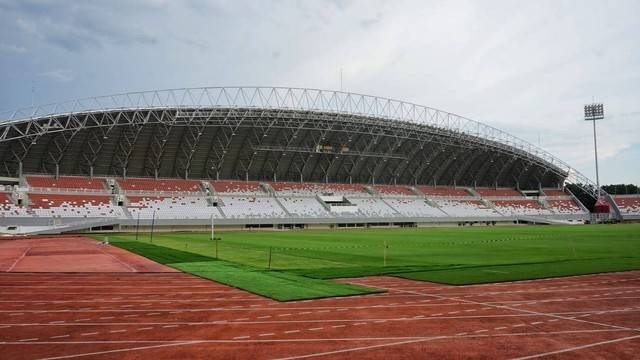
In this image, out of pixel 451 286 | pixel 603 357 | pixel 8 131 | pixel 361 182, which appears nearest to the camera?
pixel 603 357

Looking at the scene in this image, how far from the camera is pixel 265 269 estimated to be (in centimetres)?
2408

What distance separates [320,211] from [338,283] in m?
67.3

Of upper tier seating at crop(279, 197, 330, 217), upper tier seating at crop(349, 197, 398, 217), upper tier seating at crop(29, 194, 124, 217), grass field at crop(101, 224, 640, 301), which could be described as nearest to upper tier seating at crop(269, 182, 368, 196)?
upper tier seating at crop(279, 197, 330, 217)

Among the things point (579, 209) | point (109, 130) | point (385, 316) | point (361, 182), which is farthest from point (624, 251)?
point (579, 209)

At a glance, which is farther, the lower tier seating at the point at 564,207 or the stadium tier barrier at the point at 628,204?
the lower tier seating at the point at 564,207

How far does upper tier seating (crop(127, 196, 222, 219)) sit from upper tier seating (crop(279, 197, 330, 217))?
493 inches

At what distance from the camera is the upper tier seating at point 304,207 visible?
84.8m

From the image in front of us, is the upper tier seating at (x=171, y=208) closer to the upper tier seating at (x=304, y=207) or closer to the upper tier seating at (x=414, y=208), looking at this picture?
the upper tier seating at (x=304, y=207)

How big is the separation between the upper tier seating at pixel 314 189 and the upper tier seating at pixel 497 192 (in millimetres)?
28607

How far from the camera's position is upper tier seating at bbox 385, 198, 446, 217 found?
93.4 meters

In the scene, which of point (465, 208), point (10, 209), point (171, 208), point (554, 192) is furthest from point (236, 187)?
point (554, 192)

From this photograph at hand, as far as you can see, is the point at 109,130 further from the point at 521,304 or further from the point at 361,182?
the point at 521,304

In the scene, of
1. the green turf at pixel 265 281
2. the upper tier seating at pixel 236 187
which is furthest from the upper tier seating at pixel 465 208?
the green turf at pixel 265 281

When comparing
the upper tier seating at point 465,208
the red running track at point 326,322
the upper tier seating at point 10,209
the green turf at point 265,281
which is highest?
the upper tier seating at point 465,208
